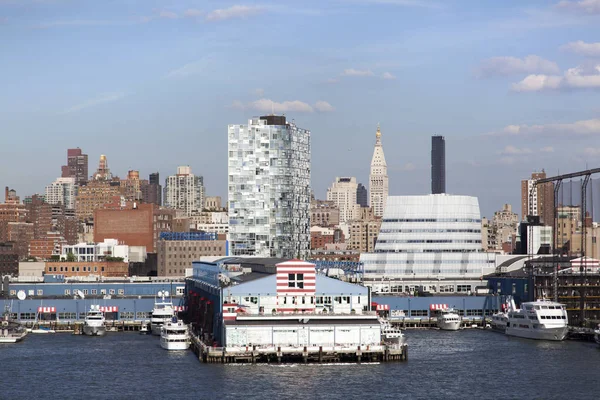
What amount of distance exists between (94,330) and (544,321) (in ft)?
180

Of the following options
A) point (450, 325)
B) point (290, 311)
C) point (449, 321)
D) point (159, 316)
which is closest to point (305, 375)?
point (290, 311)

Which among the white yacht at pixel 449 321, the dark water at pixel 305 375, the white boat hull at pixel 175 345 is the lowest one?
the dark water at pixel 305 375

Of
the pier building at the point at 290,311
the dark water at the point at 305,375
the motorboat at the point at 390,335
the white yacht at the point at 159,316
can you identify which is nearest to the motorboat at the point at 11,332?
the dark water at the point at 305,375

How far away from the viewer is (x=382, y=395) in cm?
9788

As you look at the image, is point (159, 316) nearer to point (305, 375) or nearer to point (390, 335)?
point (390, 335)

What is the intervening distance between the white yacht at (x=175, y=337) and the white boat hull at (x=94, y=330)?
21.3 m

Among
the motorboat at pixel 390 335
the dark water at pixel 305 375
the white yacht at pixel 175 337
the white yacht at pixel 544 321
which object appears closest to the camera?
the dark water at pixel 305 375

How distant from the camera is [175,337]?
439 ft

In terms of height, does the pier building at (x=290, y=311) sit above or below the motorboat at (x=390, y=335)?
above

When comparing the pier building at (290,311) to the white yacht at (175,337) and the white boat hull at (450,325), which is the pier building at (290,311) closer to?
the white yacht at (175,337)

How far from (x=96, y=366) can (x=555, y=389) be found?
42.9m

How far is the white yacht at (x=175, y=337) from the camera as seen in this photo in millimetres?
133875

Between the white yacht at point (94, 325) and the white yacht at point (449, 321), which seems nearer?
the white yacht at point (94, 325)

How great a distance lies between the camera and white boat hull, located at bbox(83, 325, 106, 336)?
155625mm
